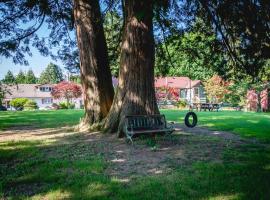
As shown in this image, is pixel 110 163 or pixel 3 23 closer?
pixel 110 163

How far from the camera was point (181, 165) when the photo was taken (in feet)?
22.3

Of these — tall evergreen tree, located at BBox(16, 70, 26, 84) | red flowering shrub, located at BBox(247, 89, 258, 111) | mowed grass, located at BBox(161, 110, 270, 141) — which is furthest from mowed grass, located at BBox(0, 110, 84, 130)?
tall evergreen tree, located at BBox(16, 70, 26, 84)

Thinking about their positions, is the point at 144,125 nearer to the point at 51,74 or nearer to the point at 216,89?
the point at 216,89

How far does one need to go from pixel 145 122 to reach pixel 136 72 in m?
1.73

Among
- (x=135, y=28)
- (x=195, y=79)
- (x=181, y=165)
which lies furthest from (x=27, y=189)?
(x=195, y=79)

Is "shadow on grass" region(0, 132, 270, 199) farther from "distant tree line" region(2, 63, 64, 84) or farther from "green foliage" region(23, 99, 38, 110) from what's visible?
"distant tree line" region(2, 63, 64, 84)

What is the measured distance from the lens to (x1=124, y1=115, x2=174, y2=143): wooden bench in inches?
390

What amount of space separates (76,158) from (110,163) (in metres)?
1.03

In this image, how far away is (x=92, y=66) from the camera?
12.7 m

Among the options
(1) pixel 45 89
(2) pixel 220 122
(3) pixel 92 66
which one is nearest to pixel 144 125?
(3) pixel 92 66

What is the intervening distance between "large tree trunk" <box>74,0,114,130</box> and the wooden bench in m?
2.42

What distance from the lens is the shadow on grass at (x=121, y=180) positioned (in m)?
4.95

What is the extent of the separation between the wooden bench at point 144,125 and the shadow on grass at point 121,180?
2004 millimetres

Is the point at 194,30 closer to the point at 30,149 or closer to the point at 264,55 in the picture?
the point at 264,55
